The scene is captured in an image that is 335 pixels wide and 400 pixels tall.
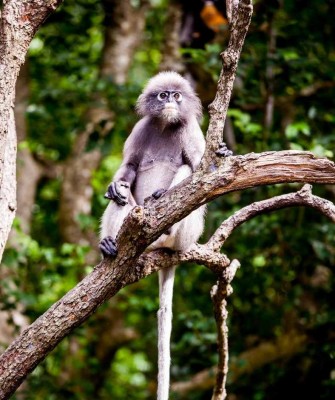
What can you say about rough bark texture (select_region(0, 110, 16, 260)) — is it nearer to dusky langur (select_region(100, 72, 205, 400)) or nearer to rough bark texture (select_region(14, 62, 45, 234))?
dusky langur (select_region(100, 72, 205, 400))

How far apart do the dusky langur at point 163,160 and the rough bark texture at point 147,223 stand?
706 millimetres

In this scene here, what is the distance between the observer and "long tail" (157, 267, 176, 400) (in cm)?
343

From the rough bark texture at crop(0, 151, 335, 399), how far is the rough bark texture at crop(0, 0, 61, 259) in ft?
2.19

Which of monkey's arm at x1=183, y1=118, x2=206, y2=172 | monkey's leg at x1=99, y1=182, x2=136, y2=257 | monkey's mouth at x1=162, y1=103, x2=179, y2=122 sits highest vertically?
monkey's mouth at x1=162, y1=103, x2=179, y2=122

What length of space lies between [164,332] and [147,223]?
2.96 feet

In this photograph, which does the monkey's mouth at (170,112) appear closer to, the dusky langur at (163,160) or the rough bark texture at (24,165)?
Answer: the dusky langur at (163,160)

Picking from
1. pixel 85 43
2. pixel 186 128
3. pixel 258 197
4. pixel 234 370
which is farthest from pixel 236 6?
pixel 85 43

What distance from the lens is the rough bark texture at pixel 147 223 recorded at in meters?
2.98

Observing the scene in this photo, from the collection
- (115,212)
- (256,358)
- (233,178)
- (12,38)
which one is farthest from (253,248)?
(12,38)

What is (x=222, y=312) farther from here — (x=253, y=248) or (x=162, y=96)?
(x=253, y=248)

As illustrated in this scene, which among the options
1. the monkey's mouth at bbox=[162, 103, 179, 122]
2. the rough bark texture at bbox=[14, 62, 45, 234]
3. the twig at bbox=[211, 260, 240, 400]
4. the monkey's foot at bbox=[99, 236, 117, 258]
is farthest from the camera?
the rough bark texture at bbox=[14, 62, 45, 234]

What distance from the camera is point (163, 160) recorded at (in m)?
4.32

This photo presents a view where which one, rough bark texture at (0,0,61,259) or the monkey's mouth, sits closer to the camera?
rough bark texture at (0,0,61,259)

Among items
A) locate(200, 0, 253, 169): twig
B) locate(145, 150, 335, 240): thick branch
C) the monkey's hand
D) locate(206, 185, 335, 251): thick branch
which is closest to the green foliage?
locate(206, 185, 335, 251): thick branch
